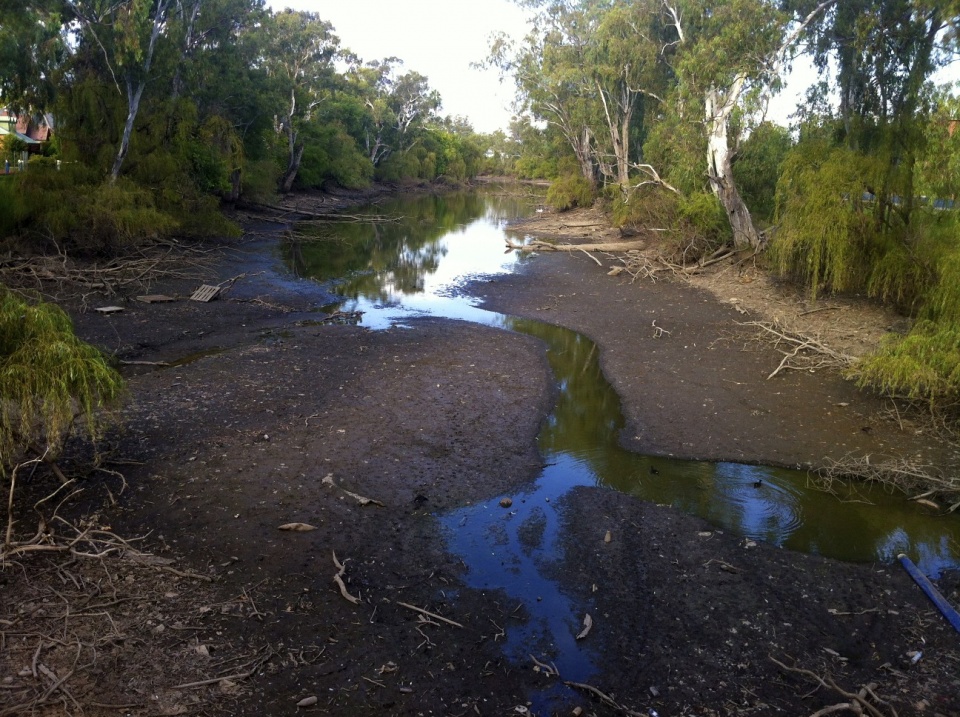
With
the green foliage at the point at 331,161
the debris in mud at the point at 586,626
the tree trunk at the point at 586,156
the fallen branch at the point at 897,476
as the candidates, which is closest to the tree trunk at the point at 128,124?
the debris in mud at the point at 586,626

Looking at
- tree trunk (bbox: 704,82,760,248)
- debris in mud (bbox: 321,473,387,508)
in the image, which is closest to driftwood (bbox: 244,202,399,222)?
tree trunk (bbox: 704,82,760,248)

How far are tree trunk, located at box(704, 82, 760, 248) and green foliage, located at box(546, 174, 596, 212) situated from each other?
80.8 ft

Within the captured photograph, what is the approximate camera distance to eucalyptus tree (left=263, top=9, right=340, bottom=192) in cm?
4503

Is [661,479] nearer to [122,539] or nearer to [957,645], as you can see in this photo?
[957,645]

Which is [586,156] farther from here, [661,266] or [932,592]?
[932,592]

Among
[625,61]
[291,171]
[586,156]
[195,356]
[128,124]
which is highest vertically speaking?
[625,61]

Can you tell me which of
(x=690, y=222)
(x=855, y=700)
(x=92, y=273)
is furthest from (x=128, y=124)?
(x=855, y=700)

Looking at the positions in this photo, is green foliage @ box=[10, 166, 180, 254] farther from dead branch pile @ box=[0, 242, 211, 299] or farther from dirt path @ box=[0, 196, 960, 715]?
dirt path @ box=[0, 196, 960, 715]

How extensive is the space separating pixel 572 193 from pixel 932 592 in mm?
42947

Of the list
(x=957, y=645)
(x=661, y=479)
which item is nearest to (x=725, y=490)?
(x=661, y=479)

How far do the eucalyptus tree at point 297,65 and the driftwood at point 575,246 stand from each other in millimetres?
20222

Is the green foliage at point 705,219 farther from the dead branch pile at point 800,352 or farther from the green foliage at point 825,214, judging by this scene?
the dead branch pile at point 800,352

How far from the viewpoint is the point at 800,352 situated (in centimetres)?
1405

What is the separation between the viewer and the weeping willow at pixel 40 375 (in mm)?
6527
